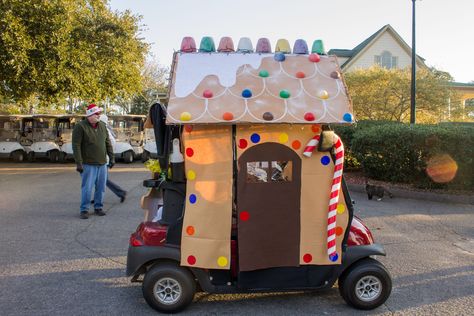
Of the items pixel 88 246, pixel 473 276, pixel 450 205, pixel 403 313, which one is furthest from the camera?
pixel 450 205

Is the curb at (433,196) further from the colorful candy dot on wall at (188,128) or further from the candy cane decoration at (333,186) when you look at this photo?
the colorful candy dot on wall at (188,128)

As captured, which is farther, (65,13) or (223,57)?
(65,13)

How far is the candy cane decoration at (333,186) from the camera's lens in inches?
148

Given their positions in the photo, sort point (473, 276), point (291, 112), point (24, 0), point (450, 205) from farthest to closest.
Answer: point (24, 0)
point (450, 205)
point (473, 276)
point (291, 112)

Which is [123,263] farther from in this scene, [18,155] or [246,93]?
[18,155]

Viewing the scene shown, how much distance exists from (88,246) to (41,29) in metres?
9.94

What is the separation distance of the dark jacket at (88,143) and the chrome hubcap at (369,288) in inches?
196

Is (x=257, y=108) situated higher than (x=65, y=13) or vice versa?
(x=65, y=13)

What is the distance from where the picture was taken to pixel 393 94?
18.3m

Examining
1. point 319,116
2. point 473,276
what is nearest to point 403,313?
point 473,276

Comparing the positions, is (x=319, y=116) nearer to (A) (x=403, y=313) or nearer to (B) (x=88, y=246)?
(A) (x=403, y=313)

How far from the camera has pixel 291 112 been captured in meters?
3.68

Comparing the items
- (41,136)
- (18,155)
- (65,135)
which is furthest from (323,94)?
(18,155)

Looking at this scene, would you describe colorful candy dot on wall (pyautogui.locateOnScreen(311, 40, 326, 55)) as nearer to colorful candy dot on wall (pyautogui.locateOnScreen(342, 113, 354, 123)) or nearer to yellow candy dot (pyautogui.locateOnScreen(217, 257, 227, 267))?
colorful candy dot on wall (pyautogui.locateOnScreen(342, 113, 354, 123))
